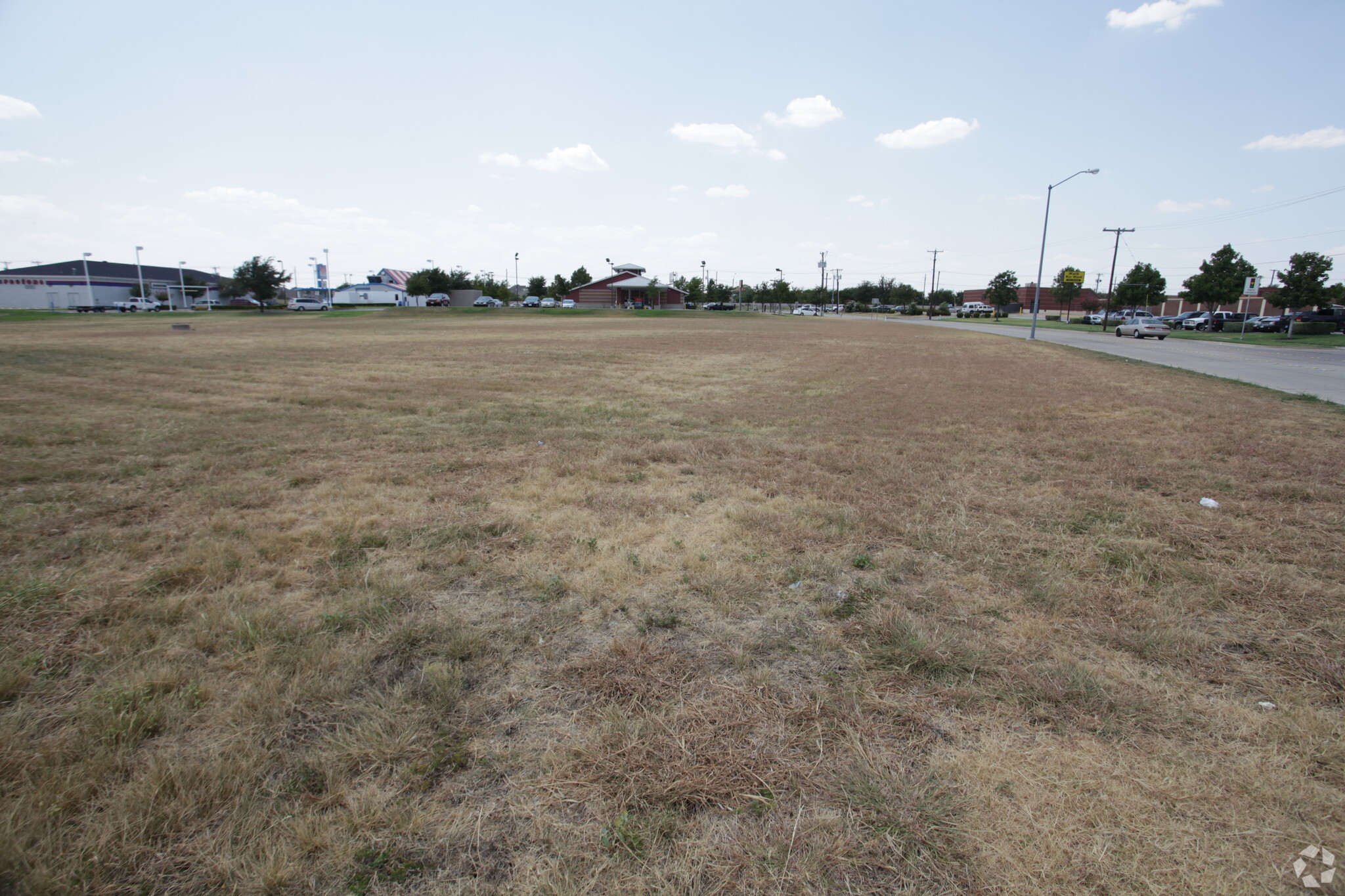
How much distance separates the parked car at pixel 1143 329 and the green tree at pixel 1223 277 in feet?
87.3

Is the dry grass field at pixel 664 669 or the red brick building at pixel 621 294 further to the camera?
the red brick building at pixel 621 294

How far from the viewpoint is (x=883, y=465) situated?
Answer: 787 centimetres

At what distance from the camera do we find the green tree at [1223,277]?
62250 millimetres

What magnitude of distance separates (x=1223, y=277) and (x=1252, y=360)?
52.2 metres

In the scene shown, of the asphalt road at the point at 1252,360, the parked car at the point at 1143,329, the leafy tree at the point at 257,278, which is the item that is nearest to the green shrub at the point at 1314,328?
the parked car at the point at 1143,329

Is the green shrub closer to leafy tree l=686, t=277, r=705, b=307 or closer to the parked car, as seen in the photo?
the parked car

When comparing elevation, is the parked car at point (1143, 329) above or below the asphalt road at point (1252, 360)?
above

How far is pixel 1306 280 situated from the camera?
4644cm

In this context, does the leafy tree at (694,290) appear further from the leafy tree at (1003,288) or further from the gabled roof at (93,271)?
the gabled roof at (93,271)

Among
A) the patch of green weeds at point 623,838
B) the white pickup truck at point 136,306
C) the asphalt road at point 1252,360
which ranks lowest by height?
the patch of green weeds at point 623,838

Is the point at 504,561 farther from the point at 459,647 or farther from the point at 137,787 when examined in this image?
the point at 137,787

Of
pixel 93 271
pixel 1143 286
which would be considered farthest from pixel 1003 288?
pixel 93 271

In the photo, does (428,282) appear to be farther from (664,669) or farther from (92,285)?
(664,669)

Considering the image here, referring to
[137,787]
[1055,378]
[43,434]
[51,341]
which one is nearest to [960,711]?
[137,787]
